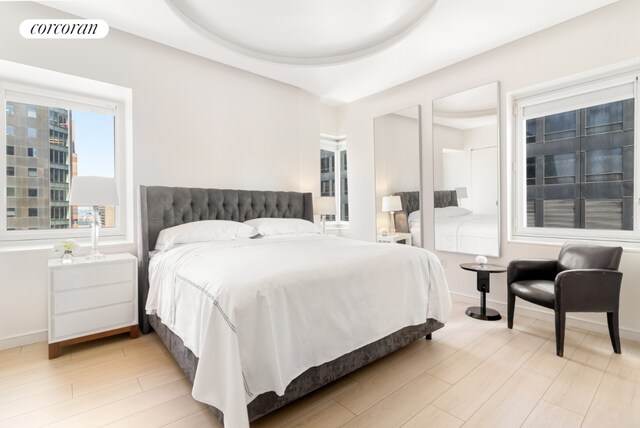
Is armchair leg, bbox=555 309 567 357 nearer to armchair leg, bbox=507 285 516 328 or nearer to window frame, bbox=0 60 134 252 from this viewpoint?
armchair leg, bbox=507 285 516 328

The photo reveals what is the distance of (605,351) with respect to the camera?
2.23 metres

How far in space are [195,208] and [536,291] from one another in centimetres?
316

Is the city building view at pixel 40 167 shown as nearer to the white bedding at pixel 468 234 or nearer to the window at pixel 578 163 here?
the white bedding at pixel 468 234

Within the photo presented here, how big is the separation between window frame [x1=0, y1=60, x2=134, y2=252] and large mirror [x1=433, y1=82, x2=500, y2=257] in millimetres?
3383

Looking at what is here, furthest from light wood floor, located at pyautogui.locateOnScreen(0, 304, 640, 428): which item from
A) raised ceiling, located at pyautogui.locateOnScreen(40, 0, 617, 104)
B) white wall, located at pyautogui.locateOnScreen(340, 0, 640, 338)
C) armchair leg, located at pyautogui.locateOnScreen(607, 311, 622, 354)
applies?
raised ceiling, located at pyautogui.locateOnScreen(40, 0, 617, 104)

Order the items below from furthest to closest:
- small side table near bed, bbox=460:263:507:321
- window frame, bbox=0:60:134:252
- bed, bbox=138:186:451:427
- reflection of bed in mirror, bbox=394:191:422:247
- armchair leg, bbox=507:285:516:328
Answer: reflection of bed in mirror, bbox=394:191:422:247
small side table near bed, bbox=460:263:507:321
armchair leg, bbox=507:285:516:328
window frame, bbox=0:60:134:252
bed, bbox=138:186:451:427

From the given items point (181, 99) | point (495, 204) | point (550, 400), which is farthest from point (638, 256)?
point (181, 99)

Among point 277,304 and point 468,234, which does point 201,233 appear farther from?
point 468,234

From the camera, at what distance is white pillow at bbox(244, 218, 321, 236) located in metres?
3.20

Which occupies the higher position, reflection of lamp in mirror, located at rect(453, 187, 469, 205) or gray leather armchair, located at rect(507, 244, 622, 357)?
reflection of lamp in mirror, located at rect(453, 187, 469, 205)

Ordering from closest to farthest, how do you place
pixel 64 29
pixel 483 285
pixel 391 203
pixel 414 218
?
pixel 64 29 → pixel 483 285 → pixel 414 218 → pixel 391 203

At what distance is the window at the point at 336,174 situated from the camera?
512 centimetres

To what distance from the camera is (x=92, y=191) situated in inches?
94.1

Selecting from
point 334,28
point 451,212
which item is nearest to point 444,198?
point 451,212
